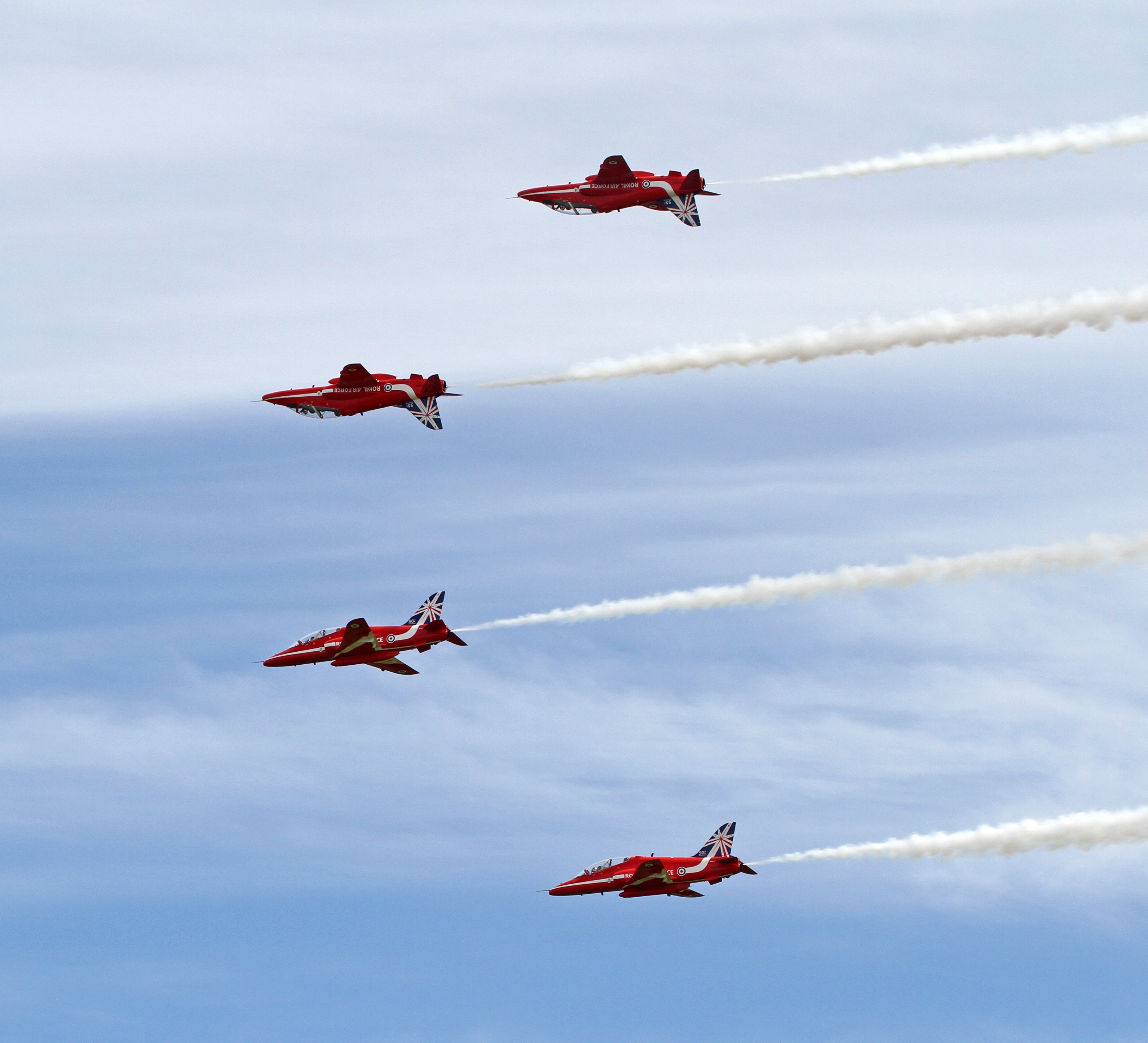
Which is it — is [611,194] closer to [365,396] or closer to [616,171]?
[616,171]

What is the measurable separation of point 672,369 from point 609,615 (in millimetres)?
13582

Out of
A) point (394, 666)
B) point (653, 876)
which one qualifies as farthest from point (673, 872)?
point (394, 666)

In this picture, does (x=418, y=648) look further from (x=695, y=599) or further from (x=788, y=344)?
(x=788, y=344)

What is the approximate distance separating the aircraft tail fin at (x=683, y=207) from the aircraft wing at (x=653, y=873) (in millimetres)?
36715

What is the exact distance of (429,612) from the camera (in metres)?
112

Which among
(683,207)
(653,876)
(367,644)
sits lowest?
(653,876)

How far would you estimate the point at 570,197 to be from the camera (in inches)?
4390

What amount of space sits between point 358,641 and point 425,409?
48.0ft

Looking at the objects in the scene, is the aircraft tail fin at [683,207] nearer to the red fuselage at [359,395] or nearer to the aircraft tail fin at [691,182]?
the aircraft tail fin at [691,182]

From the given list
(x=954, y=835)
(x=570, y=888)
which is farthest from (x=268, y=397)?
(x=954, y=835)

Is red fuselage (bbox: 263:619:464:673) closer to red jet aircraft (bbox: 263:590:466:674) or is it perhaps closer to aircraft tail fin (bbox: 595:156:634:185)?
red jet aircraft (bbox: 263:590:466:674)

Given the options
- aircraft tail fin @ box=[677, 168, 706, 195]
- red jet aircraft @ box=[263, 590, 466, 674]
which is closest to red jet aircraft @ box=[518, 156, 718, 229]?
aircraft tail fin @ box=[677, 168, 706, 195]

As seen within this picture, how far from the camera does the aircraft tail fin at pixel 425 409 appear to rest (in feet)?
361

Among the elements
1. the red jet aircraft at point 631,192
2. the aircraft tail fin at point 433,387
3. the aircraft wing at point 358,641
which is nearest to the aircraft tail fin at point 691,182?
the red jet aircraft at point 631,192
